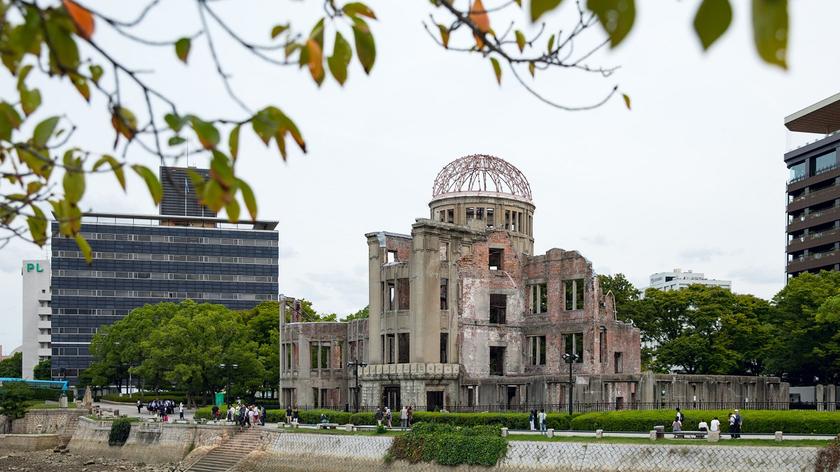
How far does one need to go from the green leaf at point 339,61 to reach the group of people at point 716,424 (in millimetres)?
37563

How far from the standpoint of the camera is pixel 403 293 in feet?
232

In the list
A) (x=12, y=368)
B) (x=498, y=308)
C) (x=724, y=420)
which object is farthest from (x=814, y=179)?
(x=12, y=368)

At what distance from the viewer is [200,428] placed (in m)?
64.8

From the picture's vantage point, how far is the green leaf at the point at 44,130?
19.6 feet

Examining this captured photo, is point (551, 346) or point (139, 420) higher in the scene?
point (551, 346)

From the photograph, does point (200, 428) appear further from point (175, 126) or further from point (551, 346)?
point (175, 126)

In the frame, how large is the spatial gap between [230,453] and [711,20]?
5789cm

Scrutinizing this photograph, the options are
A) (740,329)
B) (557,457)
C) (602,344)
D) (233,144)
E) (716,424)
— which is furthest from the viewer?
(740,329)

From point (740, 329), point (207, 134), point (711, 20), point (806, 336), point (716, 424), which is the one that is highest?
point (711, 20)

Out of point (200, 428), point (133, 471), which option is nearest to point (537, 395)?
point (200, 428)

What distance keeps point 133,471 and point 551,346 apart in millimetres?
26096

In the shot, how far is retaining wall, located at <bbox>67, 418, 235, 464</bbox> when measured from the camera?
63450 millimetres

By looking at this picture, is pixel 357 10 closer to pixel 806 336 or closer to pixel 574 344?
pixel 574 344

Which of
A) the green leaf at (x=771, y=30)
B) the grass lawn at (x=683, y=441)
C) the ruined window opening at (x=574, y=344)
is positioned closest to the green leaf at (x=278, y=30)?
the green leaf at (x=771, y=30)
